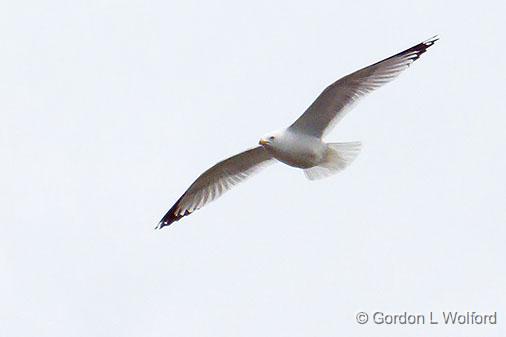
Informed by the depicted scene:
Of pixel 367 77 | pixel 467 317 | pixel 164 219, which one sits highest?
pixel 367 77

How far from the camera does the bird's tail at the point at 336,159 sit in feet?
46.9

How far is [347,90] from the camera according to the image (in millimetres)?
14086

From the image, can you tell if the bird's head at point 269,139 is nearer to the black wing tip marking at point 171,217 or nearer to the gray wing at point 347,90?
the gray wing at point 347,90

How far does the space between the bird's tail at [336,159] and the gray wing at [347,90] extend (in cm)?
22

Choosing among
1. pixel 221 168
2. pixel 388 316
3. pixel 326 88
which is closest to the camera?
pixel 388 316

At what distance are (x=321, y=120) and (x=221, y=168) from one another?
4.95 ft

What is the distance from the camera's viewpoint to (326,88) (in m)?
13.9

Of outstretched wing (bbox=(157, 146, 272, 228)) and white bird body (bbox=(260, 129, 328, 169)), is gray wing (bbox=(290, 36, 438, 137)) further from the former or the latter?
outstretched wing (bbox=(157, 146, 272, 228))

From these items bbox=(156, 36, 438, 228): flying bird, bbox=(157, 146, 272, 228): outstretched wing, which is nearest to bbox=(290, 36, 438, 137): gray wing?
bbox=(156, 36, 438, 228): flying bird

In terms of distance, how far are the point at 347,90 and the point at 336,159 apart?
0.75 meters

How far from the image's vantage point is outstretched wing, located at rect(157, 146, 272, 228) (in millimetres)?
15117

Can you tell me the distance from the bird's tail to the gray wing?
0.22 m

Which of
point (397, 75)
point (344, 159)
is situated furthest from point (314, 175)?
point (397, 75)

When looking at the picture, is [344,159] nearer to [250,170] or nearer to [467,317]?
Result: [250,170]
